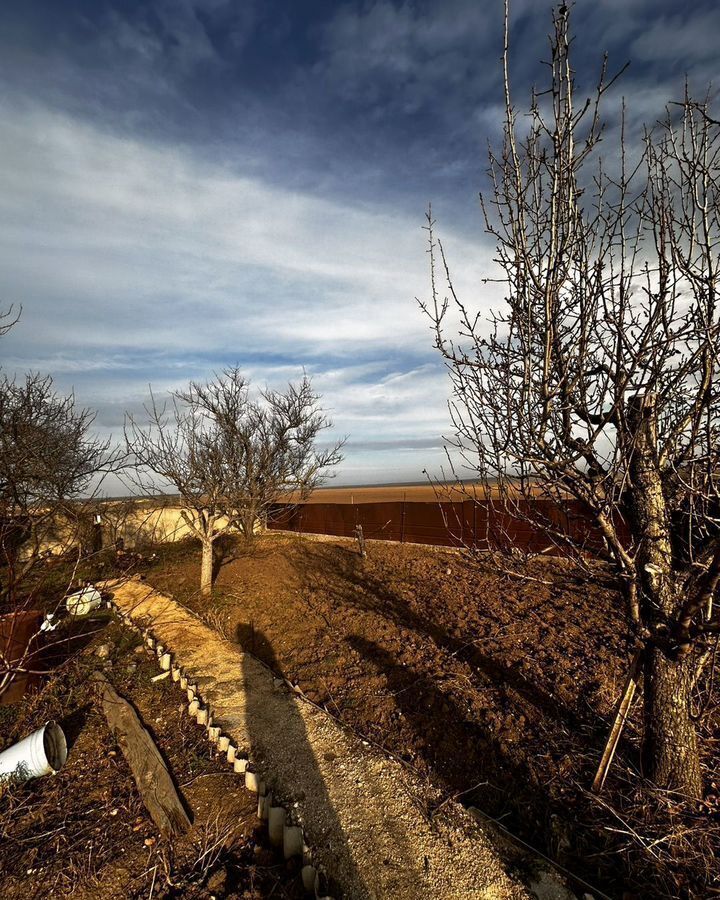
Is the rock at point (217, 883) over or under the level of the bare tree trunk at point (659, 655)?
under

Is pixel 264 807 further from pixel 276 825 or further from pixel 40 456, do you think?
pixel 40 456

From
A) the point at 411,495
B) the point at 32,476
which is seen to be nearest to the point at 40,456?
the point at 32,476

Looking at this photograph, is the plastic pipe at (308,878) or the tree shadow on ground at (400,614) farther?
the tree shadow on ground at (400,614)

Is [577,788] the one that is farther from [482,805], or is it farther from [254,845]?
[254,845]

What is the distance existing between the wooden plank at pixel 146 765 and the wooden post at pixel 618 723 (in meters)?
3.21

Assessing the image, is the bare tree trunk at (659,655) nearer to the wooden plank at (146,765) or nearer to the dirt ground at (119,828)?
the dirt ground at (119,828)

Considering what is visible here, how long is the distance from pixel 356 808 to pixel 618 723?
6.95 ft

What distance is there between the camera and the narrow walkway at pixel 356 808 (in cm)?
305

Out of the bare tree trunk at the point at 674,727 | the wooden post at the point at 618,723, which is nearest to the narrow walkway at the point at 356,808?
the wooden post at the point at 618,723

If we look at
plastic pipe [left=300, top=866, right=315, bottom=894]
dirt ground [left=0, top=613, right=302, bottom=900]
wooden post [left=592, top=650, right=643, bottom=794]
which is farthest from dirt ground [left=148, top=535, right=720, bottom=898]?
dirt ground [left=0, top=613, right=302, bottom=900]

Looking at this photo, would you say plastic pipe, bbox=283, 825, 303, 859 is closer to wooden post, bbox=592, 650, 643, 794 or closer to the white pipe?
wooden post, bbox=592, 650, 643, 794

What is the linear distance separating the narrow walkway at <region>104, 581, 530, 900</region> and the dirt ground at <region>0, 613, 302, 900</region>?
322mm

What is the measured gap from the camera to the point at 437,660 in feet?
19.1

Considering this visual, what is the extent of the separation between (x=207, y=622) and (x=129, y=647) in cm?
130
